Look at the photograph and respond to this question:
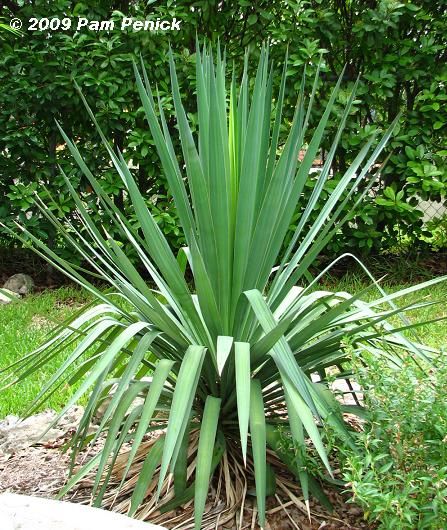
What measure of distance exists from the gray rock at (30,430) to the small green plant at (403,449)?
5.04 feet

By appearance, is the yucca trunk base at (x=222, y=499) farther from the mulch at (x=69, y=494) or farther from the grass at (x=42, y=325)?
the grass at (x=42, y=325)

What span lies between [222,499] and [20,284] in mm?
4100

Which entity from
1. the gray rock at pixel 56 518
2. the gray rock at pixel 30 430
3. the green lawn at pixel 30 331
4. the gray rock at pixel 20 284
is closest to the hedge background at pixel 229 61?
the gray rock at pixel 20 284

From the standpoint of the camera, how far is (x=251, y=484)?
2.45m

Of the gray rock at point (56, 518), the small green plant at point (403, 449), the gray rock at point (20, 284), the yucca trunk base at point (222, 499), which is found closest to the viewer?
the gray rock at point (56, 518)

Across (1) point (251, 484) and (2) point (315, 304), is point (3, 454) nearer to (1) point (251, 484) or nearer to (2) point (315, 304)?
(1) point (251, 484)

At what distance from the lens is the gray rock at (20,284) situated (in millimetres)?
6070

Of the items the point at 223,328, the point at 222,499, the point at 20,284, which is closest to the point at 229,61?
the point at 20,284

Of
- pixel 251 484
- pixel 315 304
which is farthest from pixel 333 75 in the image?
pixel 251 484

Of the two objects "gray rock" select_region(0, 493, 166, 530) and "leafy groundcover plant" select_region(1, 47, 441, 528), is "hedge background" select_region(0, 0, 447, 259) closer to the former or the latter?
"leafy groundcover plant" select_region(1, 47, 441, 528)

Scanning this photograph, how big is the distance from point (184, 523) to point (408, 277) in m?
4.22

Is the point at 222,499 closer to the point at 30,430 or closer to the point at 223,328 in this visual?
the point at 223,328

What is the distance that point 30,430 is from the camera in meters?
3.26

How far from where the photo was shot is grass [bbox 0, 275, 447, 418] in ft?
12.4
